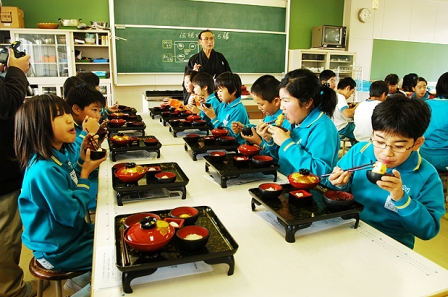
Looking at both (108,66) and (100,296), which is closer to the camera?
(100,296)

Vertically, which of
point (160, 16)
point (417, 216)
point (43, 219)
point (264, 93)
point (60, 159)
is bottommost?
point (43, 219)

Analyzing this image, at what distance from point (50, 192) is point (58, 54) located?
5327mm

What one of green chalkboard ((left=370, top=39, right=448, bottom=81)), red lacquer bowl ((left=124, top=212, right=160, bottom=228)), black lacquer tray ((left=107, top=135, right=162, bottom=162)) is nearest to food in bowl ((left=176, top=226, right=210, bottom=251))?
red lacquer bowl ((left=124, top=212, right=160, bottom=228))

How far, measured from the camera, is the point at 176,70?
6.67 metres

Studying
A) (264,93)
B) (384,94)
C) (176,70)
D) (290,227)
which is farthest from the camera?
(176,70)

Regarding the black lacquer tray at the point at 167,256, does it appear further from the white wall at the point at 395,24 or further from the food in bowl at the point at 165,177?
the white wall at the point at 395,24

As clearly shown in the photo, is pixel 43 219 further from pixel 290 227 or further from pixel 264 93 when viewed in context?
pixel 264 93

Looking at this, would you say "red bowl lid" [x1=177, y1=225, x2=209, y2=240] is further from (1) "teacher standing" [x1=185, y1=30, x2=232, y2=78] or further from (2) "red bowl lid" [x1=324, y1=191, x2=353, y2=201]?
(1) "teacher standing" [x1=185, y1=30, x2=232, y2=78]

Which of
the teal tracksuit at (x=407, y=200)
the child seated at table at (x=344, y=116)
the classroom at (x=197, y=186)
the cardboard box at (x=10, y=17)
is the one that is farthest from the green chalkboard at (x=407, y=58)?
the teal tracksuit at (x=407, y=200)

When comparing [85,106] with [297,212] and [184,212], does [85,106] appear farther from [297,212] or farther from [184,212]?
[297,212]

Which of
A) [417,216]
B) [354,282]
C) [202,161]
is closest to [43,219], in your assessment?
[202,161]

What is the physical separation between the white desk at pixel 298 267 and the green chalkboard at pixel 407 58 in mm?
7955

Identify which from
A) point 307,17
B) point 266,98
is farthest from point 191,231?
point 307,17

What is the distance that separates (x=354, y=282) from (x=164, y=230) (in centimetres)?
55
